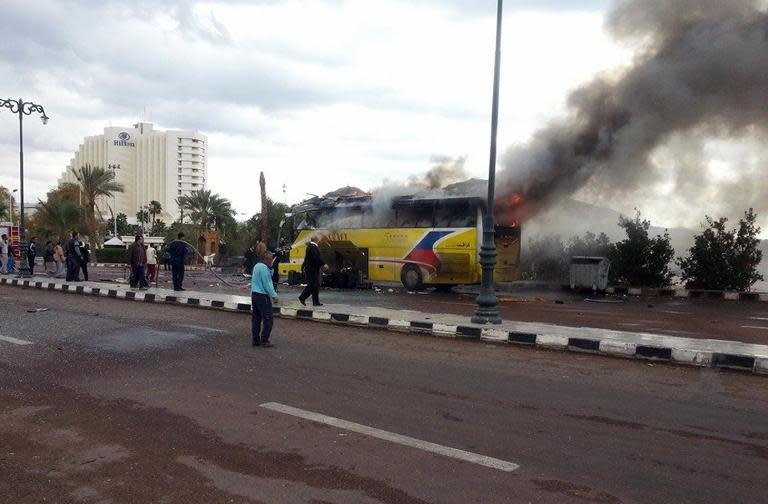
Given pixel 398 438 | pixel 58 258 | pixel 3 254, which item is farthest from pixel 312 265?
pixel 3 254

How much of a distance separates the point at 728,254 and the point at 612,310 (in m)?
6.67

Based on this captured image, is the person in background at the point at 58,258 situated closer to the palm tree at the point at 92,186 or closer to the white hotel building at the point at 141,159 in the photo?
the palm tree at the point at 92,186

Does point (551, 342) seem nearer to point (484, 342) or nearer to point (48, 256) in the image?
point (484, 342)

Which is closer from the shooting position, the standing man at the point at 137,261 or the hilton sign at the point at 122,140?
the standing man at the point at 137,261

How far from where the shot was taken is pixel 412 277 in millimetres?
18859

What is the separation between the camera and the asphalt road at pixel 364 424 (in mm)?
3623

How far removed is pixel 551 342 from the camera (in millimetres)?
8867

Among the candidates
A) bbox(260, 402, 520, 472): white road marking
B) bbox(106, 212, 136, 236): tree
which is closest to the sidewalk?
bbox(260, 402, 520, 472): white road marking

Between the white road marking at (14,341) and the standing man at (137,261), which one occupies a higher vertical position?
the standing man at (137,261)

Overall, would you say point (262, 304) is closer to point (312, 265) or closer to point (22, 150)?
point (312, 265)

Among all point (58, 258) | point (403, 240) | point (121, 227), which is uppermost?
point (121, 227)

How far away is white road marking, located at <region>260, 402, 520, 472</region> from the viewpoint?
3982mm

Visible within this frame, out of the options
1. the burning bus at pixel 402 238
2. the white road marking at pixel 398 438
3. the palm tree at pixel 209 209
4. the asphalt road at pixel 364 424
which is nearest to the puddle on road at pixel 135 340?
the asphalt road at pixel 364 424

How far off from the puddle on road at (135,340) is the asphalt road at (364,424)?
0.31 feet
